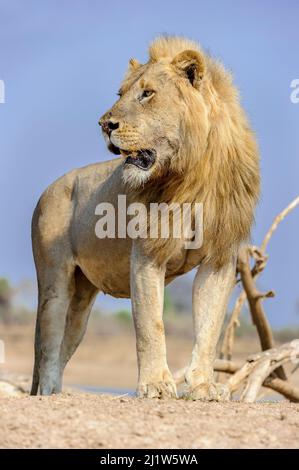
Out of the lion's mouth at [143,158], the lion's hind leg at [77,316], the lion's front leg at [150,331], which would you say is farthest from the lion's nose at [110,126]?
the lion's hind leg at [77,316]

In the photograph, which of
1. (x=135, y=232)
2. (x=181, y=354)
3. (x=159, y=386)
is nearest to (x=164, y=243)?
(x=135, y=232)

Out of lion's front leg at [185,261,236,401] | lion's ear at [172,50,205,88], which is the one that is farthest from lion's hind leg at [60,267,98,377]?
lion's ear at [172,50,205,88]

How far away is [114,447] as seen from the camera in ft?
13.4

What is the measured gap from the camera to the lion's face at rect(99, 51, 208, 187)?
5.61 m

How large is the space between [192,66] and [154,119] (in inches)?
15.5

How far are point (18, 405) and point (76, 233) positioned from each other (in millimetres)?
2330

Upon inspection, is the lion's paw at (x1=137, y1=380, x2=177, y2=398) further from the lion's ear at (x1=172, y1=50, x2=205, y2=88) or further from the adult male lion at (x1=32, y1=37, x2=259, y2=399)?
the lion's ear at (x1=172, y1=50, x2=205, y2=88)

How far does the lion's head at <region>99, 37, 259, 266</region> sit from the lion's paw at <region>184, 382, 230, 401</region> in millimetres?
706

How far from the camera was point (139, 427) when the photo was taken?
427 cm

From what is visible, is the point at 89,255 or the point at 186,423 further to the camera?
the point at 89,255

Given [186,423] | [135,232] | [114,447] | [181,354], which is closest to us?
[114,447]

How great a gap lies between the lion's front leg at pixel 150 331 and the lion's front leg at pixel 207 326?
0.50 ft

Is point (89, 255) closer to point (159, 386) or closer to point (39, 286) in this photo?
point (39, 286)

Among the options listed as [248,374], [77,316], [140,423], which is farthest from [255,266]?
[140,423]
